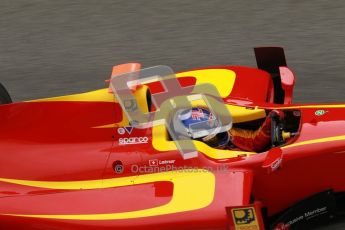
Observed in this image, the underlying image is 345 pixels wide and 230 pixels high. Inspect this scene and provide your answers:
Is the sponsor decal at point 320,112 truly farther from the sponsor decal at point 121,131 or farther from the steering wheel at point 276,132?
the sponsor decal at point 121,131

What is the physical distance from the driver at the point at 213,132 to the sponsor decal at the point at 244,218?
2.30 feet

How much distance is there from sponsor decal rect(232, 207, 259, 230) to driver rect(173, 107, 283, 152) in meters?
0.70

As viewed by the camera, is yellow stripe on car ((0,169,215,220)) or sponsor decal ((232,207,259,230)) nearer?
sponsor decal ((232,207,259,230))

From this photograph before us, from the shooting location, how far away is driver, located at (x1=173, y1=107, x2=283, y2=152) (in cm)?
474

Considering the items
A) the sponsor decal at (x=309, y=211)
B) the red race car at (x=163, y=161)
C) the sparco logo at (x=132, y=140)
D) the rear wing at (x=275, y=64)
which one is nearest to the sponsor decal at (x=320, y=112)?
the red race car at (x=163, y=161)

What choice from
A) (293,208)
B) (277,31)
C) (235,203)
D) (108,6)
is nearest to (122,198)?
(235,203)

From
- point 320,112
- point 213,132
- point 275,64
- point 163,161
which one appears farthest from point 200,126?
point 275,64

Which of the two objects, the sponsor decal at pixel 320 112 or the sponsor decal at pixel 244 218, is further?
the sponsor decal at pixel 320 112

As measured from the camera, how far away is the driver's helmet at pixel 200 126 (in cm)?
476

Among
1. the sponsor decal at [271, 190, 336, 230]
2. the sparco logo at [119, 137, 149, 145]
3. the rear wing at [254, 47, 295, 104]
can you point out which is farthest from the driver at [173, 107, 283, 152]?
the rear wing at [254, 47, 295, 104]

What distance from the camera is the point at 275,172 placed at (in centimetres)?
450

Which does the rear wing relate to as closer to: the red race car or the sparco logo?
the red race car

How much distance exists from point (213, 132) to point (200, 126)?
0.29 ft

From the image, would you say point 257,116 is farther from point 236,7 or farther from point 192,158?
point 236,7
